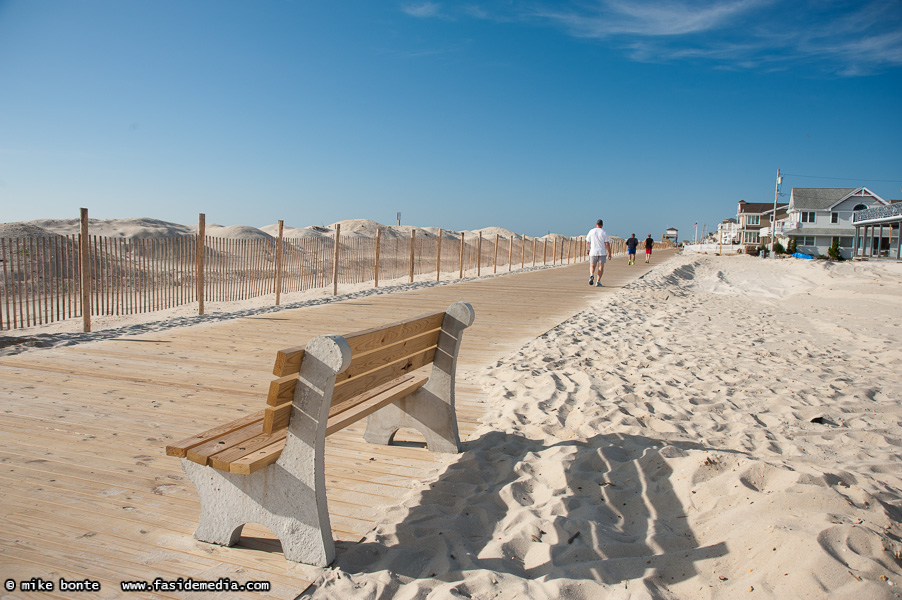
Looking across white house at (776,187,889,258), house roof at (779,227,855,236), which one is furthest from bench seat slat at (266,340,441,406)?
house roof at (779,227,855,236)

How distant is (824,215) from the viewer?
56.5 metres

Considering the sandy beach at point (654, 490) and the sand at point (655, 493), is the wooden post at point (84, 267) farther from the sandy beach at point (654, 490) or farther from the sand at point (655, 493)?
the sand at point (655, 493)

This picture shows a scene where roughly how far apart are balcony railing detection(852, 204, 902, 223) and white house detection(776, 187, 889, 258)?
356 inches

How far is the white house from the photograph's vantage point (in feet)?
181

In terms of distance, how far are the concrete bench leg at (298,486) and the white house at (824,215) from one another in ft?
207

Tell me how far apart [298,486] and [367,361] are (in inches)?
25.8

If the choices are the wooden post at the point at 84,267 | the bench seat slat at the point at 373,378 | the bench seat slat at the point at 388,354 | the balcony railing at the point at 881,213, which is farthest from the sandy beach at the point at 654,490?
the balcony railing at the point at 881,213

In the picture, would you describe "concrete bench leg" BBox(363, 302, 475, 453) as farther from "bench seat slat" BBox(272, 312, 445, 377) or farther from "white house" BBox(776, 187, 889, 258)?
"white house" BBox(776, 187, 889, 258)

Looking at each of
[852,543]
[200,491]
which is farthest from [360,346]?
[852,543]

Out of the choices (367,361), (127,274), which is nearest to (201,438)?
(367,361)

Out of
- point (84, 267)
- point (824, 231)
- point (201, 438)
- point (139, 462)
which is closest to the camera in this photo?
point (201, 438)

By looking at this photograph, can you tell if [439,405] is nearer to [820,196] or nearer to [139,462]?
[139,462]

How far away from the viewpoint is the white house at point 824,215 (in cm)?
5506

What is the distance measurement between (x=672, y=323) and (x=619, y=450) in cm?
688
